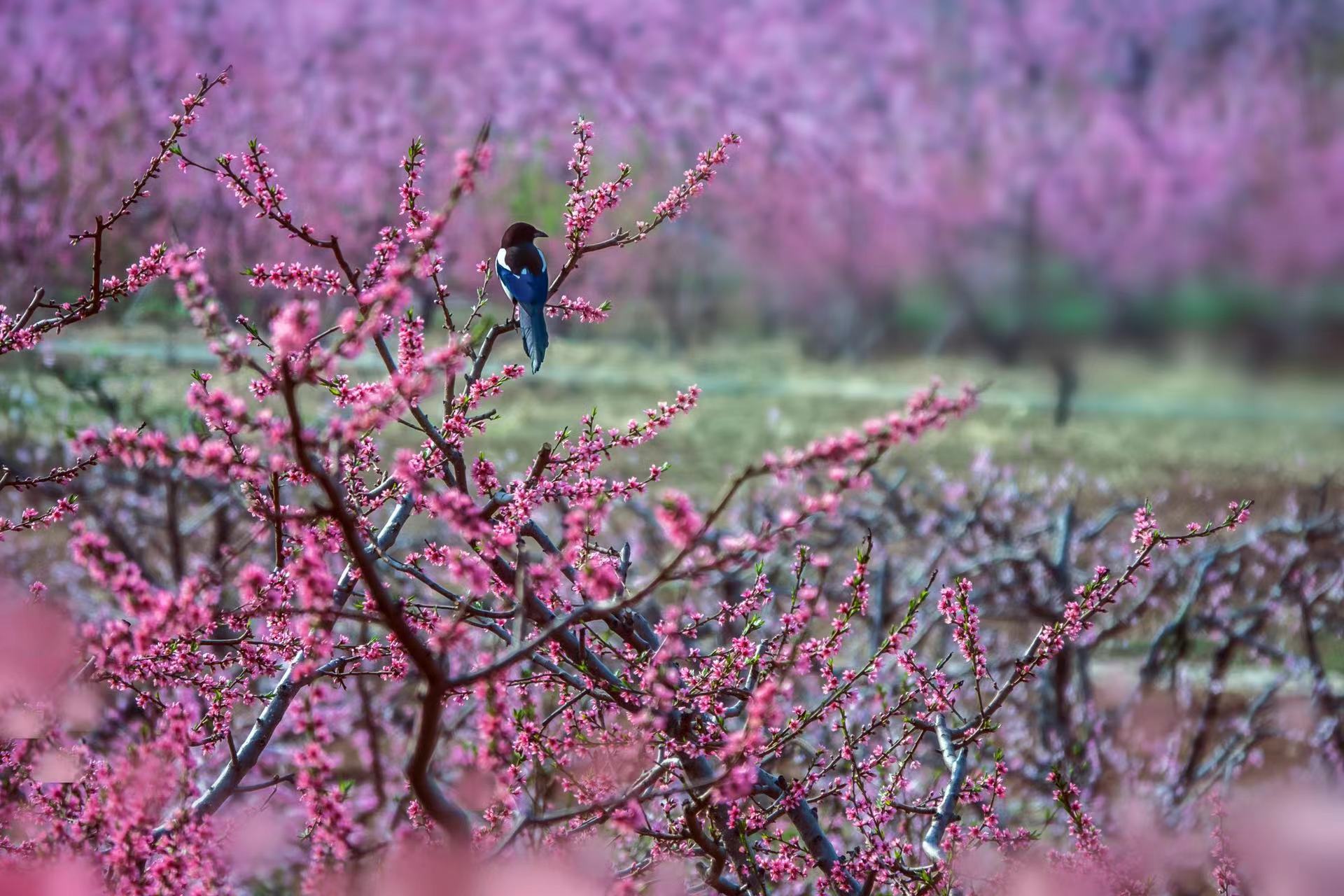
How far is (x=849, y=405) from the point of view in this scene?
11.3ft

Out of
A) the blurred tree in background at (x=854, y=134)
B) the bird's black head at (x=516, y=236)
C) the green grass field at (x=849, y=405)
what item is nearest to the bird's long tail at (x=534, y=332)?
the bird's black head at (x=516, y=236)

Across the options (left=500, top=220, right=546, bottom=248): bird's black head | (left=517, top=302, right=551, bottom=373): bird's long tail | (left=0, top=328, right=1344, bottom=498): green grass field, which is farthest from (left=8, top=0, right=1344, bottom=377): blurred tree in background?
(left=517, top=302, right=551, bottom=373): bird's long tail

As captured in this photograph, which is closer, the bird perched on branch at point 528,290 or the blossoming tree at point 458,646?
the blossoming tree at point 458,646

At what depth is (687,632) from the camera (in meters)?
0.92

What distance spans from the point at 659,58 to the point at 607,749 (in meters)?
2.98

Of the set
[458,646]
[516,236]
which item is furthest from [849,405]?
[458,646]

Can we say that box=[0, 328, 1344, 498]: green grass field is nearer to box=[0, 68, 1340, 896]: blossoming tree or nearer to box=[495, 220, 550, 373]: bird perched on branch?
box=[0, 68, 1340, 896]: blossoming tree

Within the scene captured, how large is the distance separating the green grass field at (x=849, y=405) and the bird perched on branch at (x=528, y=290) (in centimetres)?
204

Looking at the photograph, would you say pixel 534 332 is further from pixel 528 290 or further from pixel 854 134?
pixel 854 134

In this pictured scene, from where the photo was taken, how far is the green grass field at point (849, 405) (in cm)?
313

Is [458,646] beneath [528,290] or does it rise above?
beneath

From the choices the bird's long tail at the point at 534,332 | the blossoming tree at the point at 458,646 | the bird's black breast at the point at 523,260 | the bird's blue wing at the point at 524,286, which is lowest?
the blossoming tree at the point at 458,646

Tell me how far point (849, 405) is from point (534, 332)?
242 centimetres

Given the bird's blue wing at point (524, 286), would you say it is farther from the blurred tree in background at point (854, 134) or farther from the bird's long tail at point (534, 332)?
the blurred tree in background at point (854, 134)
